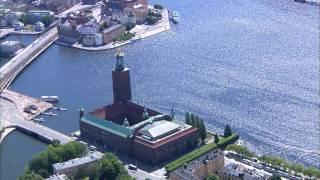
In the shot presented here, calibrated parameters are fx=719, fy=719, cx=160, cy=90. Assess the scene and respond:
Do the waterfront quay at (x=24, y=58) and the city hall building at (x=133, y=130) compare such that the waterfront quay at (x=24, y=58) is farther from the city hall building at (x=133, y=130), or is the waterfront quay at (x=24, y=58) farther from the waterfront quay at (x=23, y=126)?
the city hall building at (x=133, y=130)

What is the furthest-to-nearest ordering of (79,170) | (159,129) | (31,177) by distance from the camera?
1. (159,129)
2. (79,170)
3. (31,177)

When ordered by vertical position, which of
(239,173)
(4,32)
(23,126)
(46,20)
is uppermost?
(239,173)

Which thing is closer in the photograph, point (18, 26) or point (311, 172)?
point (311, 172)

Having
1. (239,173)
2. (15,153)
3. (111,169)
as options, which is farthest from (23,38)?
(239,173)

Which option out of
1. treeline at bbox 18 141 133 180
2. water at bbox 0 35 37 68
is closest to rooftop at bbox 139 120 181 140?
treeline at bbox 18 141 133 180

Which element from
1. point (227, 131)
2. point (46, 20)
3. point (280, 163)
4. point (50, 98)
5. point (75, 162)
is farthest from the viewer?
point (46, 20)

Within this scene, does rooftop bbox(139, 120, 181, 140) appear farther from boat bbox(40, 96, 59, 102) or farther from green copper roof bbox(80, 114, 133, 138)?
boat bbox(40, 96, 59, 102)

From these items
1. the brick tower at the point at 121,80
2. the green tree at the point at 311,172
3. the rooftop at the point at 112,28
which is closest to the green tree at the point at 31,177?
the brick tower at the point at 121,80

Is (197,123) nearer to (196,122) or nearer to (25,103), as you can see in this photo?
(196,122)
